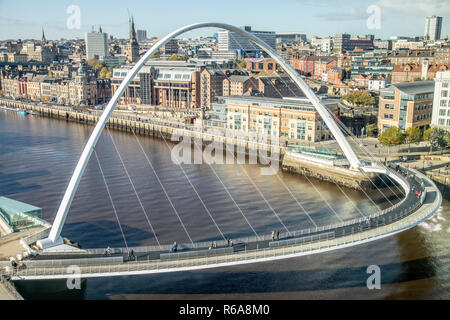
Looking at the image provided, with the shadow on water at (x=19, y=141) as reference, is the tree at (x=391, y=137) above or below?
above

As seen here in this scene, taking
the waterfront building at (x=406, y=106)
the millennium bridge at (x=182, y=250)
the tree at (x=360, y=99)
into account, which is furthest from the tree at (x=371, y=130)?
the millennium bridge at (x=182, y=250)

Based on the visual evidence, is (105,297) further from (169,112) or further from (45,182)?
(169,112)

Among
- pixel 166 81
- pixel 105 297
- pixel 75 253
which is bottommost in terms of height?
pixel 105 297


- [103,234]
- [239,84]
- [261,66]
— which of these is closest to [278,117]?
[239,84]

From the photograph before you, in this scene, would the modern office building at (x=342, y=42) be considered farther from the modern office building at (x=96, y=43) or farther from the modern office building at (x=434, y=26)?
the modern office building at (x=96, y=43)

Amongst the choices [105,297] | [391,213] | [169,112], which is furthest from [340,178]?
[169,112]

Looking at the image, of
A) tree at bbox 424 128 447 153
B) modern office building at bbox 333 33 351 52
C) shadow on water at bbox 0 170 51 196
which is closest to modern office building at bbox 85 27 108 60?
modern office building at bbox 333 33 351 52

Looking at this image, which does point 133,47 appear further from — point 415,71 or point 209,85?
point 415,71
